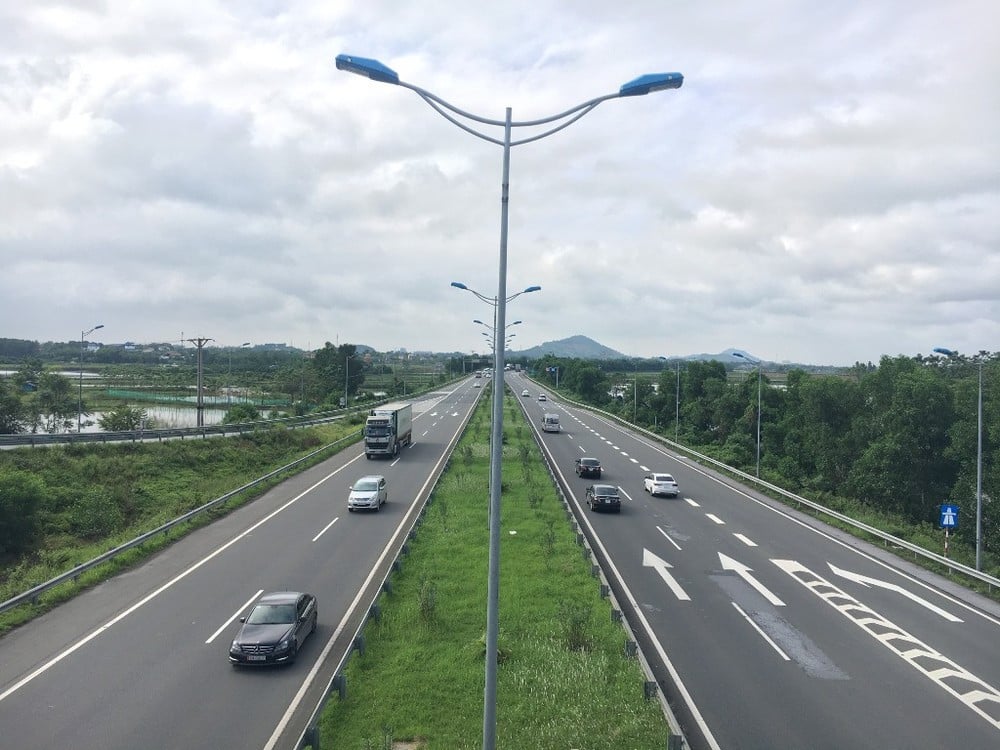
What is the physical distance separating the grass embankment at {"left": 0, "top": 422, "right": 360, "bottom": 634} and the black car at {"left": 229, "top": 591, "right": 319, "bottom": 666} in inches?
305

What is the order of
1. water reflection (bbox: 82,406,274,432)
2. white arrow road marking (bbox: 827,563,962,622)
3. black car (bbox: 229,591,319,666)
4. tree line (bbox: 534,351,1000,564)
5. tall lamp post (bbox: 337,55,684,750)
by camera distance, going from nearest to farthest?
tall lamp post (bbox: 337,55,684,750) → black car (bbox: 229,591,319,666) → white arrow road marking (bbox: 827,563,962,622) → tree line (bbox: 534,351,1000,564) → water reflection (bbox: 82,406,274,432)

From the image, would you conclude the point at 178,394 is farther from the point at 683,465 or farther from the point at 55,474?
the point at 683,465

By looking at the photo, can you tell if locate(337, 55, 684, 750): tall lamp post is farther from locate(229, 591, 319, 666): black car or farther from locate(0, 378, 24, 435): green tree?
locate(0, 378, 24, 435): green tree

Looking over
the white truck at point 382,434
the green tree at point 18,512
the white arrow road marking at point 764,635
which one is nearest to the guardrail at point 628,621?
the white arrow road marking at point 764,635

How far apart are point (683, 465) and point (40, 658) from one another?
42067mm

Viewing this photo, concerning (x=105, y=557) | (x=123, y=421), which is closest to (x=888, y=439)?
(x=105, y=557)

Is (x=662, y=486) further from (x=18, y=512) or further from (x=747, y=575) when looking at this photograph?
(x=18, y=512)

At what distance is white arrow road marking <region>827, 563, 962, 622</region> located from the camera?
1967cm

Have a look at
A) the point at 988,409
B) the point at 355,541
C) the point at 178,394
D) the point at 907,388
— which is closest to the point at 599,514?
the point at 355,541

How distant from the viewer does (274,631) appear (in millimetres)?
15742

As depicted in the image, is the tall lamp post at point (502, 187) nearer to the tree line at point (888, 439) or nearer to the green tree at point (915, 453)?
the tree line at point (888, 439)

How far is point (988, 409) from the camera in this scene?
4291 cm

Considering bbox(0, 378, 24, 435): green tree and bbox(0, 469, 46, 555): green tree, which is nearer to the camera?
bbox(0, 469, 46, 555): green tree

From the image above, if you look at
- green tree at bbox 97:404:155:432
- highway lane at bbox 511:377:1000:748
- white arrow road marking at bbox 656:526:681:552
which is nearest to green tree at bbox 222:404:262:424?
green tree at bbox 97:404:155:432
